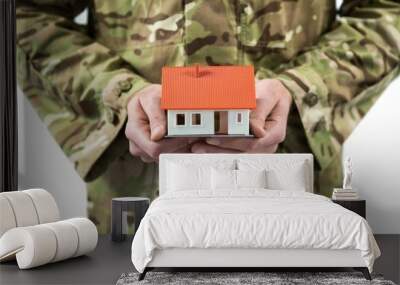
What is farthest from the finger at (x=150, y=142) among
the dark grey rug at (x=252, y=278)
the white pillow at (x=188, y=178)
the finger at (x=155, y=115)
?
the dark grey rug at (x=252, y=278)

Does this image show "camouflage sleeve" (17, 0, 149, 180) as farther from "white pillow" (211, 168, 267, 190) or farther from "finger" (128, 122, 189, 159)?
"white pillow" (211, 168, 267, 190)

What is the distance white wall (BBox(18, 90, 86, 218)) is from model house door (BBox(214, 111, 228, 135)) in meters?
1.59

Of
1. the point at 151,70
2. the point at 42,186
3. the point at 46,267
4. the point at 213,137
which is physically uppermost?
the point at 151,70

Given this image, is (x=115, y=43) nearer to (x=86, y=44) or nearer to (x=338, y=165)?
(x=86, y=44)

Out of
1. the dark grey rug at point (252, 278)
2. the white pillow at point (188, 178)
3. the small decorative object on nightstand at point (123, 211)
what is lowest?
the dark grey rug at point (252, 278)

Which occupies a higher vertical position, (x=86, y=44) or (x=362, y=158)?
(x=86, y=44)

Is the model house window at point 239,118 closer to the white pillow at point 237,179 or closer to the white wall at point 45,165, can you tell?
the white pillow at point 237,179

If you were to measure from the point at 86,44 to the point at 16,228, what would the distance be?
8.10 ft

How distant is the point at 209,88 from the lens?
7.11 m

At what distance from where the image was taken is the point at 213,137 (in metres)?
7.24

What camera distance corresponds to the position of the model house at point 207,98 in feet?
23.2

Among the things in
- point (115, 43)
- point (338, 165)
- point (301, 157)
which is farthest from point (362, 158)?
point (115, 43)

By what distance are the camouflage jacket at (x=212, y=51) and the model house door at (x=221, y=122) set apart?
0.55 meters

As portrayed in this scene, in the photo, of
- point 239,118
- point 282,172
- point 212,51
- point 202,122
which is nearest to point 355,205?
point 282,172
